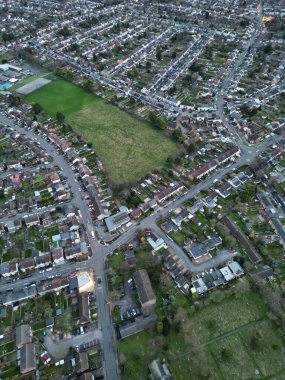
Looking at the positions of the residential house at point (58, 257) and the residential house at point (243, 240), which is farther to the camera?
the residential house at point (58, 257)

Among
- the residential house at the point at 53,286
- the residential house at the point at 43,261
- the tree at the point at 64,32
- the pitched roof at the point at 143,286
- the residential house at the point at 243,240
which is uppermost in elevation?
the tree at the point at 64,32

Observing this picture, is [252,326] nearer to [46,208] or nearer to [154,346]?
[154,346]

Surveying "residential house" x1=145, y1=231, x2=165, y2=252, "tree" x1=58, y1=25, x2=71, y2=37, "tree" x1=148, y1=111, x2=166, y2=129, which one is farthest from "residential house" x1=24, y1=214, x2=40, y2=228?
"tree" x1=58, y1=25, x2=71, y2=37

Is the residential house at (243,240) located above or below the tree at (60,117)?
below

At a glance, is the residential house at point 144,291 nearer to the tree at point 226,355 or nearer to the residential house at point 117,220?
the residential house at point 117,220

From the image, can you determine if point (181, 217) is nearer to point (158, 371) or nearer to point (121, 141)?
point (158, 371)

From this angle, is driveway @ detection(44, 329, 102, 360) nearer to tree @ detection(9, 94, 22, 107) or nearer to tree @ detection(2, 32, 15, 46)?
tree @ detection(9, 94, 22, 107)

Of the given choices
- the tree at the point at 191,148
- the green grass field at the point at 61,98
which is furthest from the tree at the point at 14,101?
the tree at the point at 191,148

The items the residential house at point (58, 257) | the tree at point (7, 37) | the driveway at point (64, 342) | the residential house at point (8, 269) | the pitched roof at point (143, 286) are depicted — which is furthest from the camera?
the tree at point (7, 37)
